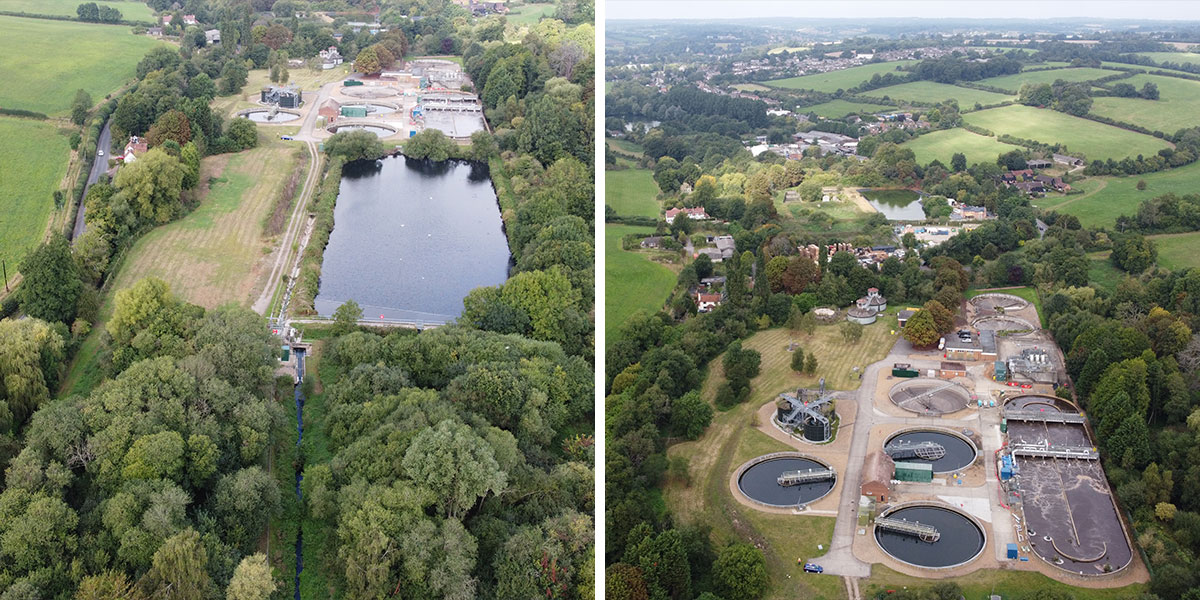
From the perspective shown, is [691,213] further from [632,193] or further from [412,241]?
[412,241]

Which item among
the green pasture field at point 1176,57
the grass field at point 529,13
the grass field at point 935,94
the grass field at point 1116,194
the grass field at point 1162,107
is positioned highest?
the grass field at point 529,13

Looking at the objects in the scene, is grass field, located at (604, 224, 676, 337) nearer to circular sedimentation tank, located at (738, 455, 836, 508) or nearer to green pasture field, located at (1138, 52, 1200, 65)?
circular sedimentation tank, located at (738, 455, 836, 508)

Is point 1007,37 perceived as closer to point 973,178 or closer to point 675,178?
point 973,178

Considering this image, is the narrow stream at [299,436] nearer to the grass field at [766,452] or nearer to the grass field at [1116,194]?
the grass field at [766,452]

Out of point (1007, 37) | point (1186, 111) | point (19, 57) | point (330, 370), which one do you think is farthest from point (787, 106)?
point (19, 57)

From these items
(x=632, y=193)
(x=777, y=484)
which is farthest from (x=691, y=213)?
(x=777, y=484)

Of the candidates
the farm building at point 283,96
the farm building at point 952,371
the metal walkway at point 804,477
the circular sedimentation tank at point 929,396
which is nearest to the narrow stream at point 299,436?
the metal walkway at point 804,477
